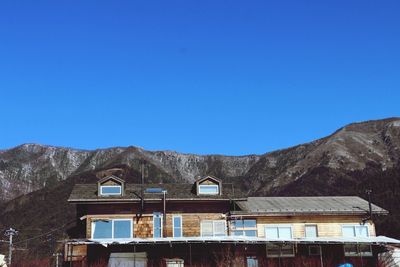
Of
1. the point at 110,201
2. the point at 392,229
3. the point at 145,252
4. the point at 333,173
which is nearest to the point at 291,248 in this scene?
the point at 145,252

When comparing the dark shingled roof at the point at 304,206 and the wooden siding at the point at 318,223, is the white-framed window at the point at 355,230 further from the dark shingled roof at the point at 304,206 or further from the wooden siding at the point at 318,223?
the dark shingled roof at the point at 304,206

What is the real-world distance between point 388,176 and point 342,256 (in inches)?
4949

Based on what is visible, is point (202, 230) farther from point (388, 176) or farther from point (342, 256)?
point (388, 176)

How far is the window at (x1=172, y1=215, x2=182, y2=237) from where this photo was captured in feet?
144

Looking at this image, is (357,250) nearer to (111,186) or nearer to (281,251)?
(281,251)

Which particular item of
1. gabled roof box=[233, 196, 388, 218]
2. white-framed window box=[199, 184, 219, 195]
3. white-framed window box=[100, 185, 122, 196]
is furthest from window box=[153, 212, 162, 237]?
gabled roof box=[233, 196, 388, 218]

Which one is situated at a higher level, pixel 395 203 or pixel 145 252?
pixel 395 203

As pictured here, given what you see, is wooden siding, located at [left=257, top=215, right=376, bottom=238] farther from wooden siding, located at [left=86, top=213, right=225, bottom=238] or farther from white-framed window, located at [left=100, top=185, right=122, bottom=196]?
white-framed window, located at [left=100, top=185, right=122, bottom=196]

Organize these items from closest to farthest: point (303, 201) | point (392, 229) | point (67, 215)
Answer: point (303, 201)
point (392, 229)
point (67, 215)

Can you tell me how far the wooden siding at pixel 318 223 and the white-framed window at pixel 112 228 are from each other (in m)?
9.83

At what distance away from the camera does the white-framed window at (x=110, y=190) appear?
145 ft

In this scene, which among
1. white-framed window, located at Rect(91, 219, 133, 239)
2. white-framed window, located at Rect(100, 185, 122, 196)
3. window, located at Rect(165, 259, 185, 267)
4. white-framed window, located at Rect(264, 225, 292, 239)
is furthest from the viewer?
white-framed window, located at Rect(100, 185, 122, 196)

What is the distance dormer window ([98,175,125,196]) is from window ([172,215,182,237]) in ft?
14.8

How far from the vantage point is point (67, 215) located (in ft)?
525
